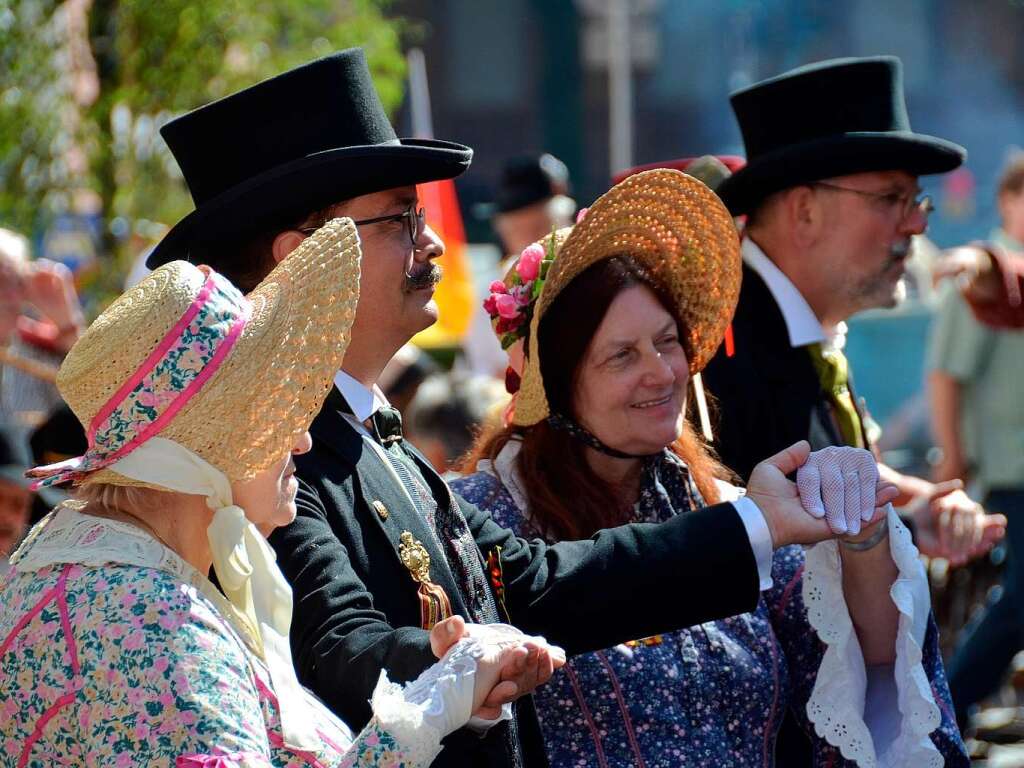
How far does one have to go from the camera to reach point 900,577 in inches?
117

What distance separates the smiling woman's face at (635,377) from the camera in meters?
3.26

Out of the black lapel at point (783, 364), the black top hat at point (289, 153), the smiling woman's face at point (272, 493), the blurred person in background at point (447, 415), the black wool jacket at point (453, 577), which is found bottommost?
the blurred person in background at point (447, 415)

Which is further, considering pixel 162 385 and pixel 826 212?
pixel 826 212

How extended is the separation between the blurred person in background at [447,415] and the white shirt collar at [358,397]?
9.31 feet

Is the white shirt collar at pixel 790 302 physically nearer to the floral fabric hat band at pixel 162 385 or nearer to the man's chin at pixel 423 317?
the man's chin at pixel 423 317

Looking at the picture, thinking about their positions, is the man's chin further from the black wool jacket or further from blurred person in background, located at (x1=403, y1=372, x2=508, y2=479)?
blurred person in background, located at (x1=403, y1=372, x2=508, y2=479)

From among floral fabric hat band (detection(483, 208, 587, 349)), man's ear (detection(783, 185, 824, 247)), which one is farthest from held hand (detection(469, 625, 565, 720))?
man's ear (detection(783, 185, 824, 247))

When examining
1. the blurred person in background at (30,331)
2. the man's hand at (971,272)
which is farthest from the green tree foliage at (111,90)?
the man's hand at (971,272)

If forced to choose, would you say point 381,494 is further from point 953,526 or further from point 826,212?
point 826,212

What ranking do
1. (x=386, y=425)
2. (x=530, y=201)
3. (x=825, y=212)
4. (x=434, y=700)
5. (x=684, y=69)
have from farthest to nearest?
(x=684, y=69), (x=530, y=201), (x=825, y=212), (x=386, y=425), (x=434, y=700)

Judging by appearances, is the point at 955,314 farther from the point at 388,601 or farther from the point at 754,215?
the point at 388,601

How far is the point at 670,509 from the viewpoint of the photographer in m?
3.28

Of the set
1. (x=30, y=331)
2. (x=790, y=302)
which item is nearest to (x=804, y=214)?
(x=790, y=302)

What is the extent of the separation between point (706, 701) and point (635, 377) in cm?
68
